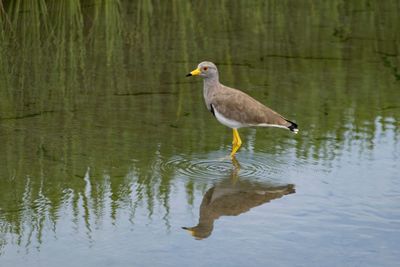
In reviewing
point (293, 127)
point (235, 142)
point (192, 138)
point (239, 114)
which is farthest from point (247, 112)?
point (192, 138)

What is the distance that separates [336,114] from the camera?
9.17 meters

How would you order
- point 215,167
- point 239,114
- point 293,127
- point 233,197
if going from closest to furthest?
point 233,197 → point 215,167 → point 293,127 → point 239,114

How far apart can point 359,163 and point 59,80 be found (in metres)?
3.52

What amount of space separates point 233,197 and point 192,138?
4.52 feet

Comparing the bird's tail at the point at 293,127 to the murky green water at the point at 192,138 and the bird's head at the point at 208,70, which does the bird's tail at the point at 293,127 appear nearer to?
the murky green water at the point at 192,138

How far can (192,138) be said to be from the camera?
8.56 meters

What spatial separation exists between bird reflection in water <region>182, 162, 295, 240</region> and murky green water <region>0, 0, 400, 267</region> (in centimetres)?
2

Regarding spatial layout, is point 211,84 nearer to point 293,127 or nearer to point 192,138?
point 192,138

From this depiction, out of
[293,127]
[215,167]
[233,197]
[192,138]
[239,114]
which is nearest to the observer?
[233,197]

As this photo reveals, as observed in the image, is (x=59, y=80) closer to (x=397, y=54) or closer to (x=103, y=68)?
(x=103, y=68)

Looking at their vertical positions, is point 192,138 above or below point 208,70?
below

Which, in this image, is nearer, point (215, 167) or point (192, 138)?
point (215, 167)

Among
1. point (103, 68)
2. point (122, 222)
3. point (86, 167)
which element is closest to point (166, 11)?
point (103, 68)

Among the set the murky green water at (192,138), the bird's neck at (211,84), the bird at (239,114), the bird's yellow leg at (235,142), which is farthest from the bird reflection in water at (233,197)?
the bird's neck at (211,84)
